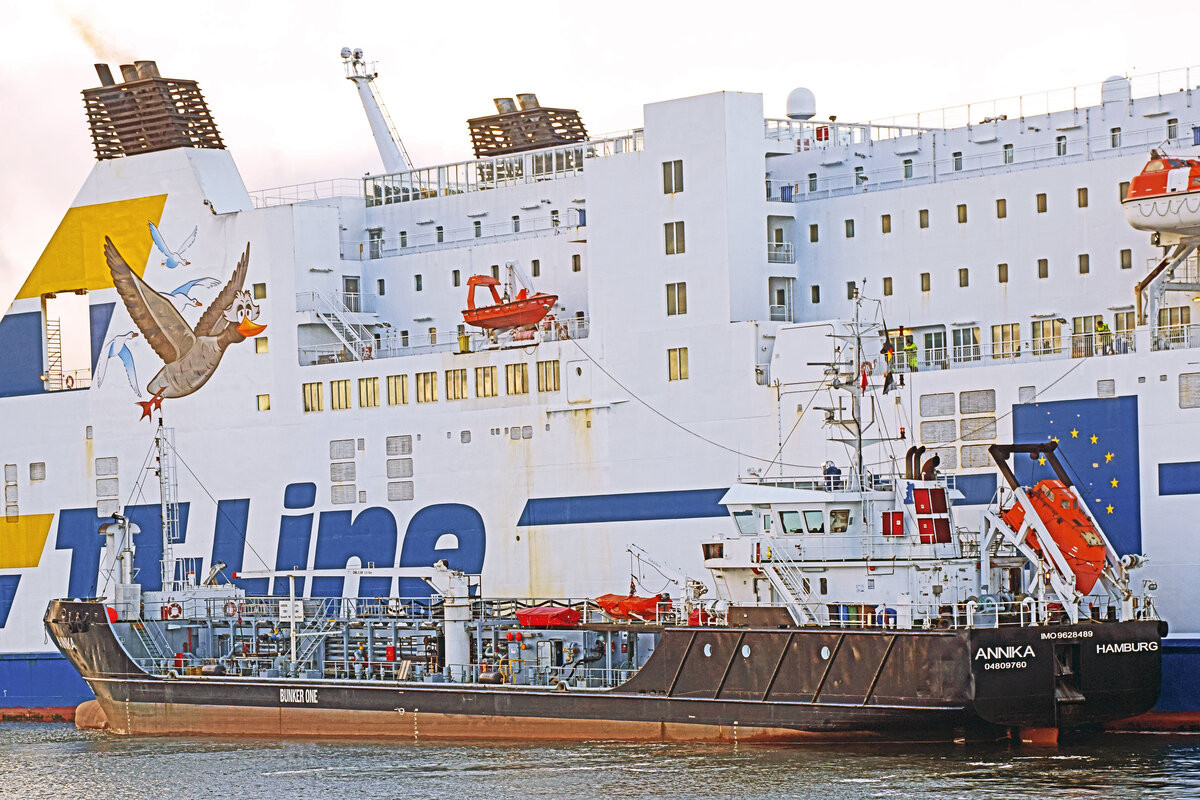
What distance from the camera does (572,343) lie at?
39.3 metres

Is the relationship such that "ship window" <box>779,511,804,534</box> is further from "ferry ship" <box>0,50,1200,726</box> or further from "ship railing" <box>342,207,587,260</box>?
"ship railing" <box>342,207,587,260</box>

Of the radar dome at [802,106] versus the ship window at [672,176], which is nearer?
the ship window at [672,176]

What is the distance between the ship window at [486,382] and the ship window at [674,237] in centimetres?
452

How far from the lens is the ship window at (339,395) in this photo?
42.2 metres

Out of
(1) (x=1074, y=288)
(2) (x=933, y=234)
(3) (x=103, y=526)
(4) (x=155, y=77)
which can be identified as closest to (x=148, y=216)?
(4) (x=155, y=77)

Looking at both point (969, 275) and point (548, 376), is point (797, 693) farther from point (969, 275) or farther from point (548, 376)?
point (548, 376)

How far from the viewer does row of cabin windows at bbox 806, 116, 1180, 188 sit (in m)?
36.2

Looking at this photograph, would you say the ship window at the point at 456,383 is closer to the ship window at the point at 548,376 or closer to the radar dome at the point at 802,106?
the ship window at the point at 548,376

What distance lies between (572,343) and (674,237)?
297 cm

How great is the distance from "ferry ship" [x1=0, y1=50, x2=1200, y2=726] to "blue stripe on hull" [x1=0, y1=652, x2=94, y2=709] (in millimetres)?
88

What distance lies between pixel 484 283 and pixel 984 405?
11.2 meters

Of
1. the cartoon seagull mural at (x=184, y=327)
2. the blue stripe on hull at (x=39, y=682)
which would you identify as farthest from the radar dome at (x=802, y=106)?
→ the blue stripe on hull at (x=39, y=682)

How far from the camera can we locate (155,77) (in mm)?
45344

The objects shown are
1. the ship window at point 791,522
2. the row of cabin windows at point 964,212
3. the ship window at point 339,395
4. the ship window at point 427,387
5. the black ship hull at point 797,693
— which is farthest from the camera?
the ship window at point 339,395
